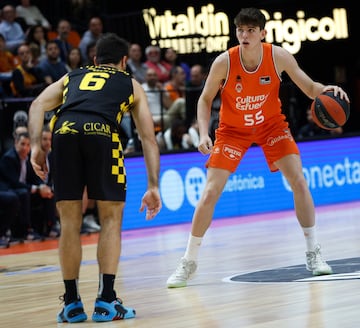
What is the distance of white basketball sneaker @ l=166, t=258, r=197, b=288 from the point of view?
7.73 metres

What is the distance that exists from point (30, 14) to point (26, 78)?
268 cm

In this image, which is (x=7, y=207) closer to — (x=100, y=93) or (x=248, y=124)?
(x=248, y=124)

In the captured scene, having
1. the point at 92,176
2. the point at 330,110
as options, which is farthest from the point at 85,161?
the point at 330,110

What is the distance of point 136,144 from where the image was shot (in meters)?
14.9

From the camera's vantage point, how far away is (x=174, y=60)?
58.3 feet

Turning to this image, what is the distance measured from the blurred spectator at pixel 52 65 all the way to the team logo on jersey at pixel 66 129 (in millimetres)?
8579

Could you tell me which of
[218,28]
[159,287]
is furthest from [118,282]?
[218,28]

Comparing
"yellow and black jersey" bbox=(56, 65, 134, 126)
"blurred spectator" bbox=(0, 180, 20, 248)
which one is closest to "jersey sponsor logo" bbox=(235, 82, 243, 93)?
A: "yellow and black jersey" bbox=(56, 65, 134, 126)

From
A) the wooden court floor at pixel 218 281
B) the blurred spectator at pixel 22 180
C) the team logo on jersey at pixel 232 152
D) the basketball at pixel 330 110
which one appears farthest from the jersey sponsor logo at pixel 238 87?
the blurred spectator at pixel 22 180

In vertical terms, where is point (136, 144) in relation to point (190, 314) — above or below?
above

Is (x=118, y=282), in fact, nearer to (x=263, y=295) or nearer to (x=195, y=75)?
(x=263, y=295)

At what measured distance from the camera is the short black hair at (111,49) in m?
6.39

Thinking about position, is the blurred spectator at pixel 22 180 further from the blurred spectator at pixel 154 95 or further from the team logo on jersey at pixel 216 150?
the team logo on jersey at pixel 216 150

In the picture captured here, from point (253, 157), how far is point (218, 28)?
4189 millimetres
